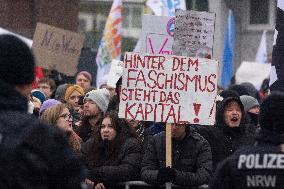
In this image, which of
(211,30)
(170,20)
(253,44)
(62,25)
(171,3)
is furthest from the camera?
(253,44)

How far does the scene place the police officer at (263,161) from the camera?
5215 mm

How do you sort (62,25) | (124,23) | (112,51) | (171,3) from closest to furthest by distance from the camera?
(171,3)
(112,51)
(62,25)
(124,23)

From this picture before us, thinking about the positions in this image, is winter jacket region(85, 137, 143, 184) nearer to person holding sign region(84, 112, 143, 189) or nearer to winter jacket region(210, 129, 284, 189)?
person holding sign region(84, 112, 143, 189)

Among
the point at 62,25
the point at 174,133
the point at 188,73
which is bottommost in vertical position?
the point at 174,133

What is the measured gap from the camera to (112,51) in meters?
15.8

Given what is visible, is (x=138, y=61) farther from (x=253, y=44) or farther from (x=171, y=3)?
(x=253, y=44)

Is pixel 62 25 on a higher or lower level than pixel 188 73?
higher

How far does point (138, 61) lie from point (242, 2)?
65.6 feet

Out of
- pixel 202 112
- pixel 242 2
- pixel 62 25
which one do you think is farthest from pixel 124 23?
pixel 202 112

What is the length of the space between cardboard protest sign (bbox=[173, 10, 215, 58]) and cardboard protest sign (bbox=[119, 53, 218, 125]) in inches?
18.8

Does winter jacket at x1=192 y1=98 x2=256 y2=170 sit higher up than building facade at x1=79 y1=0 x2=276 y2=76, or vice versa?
building facade at x1=79 y1=0 x2=276 y2=76

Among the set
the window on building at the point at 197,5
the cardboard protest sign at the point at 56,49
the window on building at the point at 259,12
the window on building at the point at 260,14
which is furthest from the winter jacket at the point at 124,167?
the window on building at the point at 259,12

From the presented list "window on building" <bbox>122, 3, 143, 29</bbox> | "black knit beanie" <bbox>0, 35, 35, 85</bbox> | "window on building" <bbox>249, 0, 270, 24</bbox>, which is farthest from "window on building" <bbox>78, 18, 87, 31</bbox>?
"black knit beanie" <bbox>0, 35, 35, 85</bbox>

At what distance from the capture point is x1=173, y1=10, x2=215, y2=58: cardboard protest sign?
872cm
